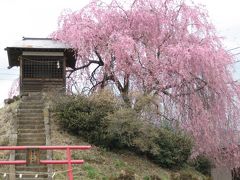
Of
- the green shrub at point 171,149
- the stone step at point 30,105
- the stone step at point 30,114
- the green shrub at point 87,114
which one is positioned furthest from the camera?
the stone step at point 30,105

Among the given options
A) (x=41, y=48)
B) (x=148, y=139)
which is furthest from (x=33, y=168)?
(x=41, y=48)

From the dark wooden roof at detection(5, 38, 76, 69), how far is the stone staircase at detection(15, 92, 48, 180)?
2.38 m

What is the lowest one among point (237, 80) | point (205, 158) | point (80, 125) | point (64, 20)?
point (205, 158)

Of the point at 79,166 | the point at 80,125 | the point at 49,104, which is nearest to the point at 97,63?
the point at 49,104

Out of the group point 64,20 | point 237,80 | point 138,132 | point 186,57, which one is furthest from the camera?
point 64,20

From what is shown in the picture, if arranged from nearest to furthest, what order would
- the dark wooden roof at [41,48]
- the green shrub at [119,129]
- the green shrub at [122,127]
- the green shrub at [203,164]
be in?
the green shrub at [122,127]
the green shrub at [119,129]
the green shrub at [203,164]
the dark wooden roof at [41,48]

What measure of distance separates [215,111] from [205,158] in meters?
2.25

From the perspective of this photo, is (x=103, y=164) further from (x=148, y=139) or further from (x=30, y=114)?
(x=30, y=114)

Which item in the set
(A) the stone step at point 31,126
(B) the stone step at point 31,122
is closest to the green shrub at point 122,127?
(A) the stone step at point 31,126

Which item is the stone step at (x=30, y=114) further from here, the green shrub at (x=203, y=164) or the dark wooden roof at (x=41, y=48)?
the green shrub at (x=203, y=164)

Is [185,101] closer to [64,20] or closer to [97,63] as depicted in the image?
[97,63]

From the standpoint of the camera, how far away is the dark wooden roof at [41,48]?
2600 centimetres

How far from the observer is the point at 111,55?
A: 24609 millimetres

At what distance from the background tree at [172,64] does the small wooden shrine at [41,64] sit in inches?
40.2
